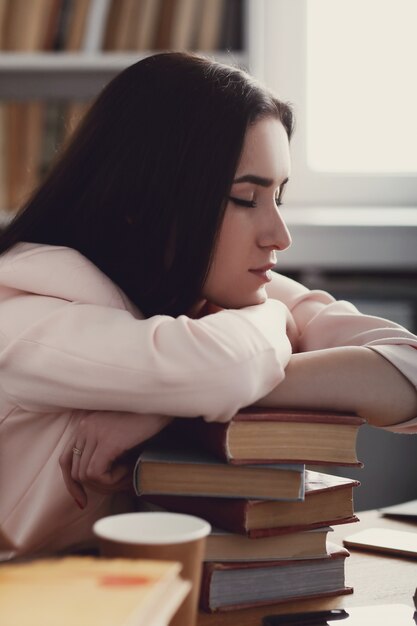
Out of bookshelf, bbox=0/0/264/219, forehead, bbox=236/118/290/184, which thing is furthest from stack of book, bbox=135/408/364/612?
bookshelf, bbox=0/0/264/219

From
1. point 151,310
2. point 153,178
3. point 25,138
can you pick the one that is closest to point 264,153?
point 153,178

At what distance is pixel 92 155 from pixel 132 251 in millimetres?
133

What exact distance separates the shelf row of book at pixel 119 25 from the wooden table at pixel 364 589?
5.43ft

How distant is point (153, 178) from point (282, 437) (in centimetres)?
41

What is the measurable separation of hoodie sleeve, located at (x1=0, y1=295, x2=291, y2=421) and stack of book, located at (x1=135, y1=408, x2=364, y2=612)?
0.04 meters

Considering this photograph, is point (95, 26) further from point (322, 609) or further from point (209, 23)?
point (322, 609)

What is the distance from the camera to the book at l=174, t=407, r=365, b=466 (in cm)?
83

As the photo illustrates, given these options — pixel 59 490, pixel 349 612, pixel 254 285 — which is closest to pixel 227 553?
pixel 349 612

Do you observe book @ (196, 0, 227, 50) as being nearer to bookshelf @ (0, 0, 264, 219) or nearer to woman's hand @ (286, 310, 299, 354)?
bookshelf @ (0, 0, 264, 219)

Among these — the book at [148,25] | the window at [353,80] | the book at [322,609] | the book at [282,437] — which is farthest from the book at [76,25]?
the book at [322,609]

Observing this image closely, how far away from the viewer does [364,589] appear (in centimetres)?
90

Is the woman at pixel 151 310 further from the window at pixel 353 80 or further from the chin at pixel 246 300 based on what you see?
the window at pixel 353 80

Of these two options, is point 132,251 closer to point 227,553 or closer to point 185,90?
point 185,90

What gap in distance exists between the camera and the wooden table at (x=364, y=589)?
818 millimetres
